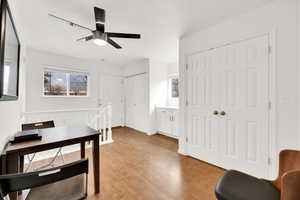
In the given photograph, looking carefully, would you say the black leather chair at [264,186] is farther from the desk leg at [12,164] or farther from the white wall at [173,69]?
Answer: the white wall at [173,69]

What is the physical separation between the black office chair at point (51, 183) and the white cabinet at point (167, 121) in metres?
2.93

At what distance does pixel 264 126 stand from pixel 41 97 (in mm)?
4927

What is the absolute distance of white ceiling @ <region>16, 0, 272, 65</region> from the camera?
185 cm

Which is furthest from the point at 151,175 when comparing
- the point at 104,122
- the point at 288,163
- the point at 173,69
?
the point at 173,69

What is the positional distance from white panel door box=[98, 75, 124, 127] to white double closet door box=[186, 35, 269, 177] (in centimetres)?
319

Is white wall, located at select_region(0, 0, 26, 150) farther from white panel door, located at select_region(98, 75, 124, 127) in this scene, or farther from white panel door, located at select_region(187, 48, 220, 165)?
white panel door, located at select_region(98, 75, 124, 127)

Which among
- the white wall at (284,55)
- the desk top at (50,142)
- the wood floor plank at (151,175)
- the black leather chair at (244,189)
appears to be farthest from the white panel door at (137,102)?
the black leather chair at (244,189)

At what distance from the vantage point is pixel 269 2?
5.91ft

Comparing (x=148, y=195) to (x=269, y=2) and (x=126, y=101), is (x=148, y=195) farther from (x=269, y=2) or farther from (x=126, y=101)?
(x=126, y=101)

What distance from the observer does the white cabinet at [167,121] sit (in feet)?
12.6

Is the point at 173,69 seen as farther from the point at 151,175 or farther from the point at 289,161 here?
the point at 289,161

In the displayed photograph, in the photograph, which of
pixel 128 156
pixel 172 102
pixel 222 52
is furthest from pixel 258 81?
pixel 172 102

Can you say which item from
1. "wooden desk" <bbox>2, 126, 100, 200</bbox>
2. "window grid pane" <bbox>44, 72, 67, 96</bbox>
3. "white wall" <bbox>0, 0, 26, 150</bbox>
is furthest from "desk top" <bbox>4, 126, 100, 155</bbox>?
"window grid pane" <bbox>44, 72, 67, 96</bbox>

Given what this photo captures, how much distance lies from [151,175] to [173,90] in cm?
298
